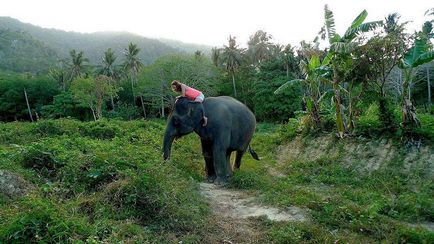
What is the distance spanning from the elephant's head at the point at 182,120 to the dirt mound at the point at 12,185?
379cm

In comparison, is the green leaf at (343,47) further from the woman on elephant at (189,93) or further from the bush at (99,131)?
the bush at (99,131)

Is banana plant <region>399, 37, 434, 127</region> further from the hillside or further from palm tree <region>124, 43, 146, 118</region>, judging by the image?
the hillside

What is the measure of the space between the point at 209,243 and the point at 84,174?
2.62m

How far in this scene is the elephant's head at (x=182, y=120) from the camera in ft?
30.6

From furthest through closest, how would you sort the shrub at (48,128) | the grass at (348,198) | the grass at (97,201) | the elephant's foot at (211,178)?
the shrub at (48,128) < the elephant's foot at (211,178) < the grass at (348,198) < the grass at (97,201)

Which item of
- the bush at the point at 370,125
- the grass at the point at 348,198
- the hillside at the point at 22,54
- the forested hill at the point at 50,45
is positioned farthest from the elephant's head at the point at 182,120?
the forested hill at the point at 50,45

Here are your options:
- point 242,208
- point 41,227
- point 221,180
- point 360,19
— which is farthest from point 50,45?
point 41,227

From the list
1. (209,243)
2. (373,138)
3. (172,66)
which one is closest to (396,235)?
(209,243)

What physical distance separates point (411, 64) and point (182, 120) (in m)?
6.74

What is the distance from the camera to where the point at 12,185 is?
5711 millimetres

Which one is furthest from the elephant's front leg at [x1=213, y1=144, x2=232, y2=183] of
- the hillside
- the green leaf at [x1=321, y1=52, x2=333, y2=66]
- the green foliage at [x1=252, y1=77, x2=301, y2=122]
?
the hillside

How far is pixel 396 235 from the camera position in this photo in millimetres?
5328

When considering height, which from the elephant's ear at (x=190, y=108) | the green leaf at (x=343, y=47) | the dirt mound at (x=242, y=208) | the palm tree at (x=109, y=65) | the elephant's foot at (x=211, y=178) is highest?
the green leaf at (x=343, y=47)

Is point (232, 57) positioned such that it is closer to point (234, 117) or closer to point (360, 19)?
point (360, 19)
